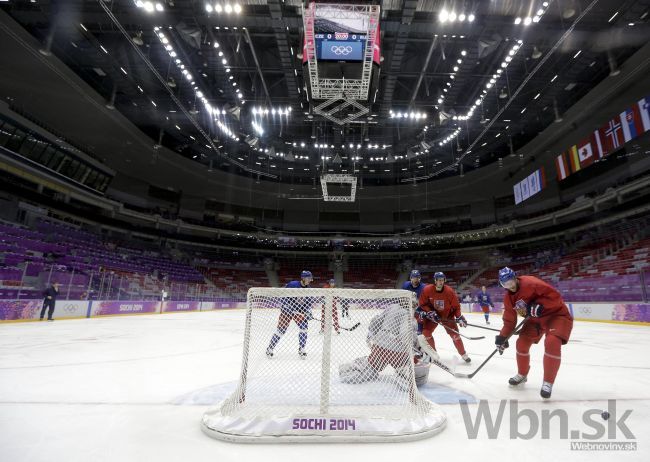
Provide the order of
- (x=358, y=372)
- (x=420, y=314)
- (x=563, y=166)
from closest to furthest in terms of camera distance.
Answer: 1. (x=358, y=372)
2. (x=420, y=314)
3. (x=563, y=166)

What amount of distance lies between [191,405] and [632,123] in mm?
16931

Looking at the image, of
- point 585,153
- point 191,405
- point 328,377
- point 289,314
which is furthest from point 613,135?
point 191,405

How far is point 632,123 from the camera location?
1209 centimetres

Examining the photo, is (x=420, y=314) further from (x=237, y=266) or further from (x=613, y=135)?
(x=237, y=266)

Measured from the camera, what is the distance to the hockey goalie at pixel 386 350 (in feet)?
8.95

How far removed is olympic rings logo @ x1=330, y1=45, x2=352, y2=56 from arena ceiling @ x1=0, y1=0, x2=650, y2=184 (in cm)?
99

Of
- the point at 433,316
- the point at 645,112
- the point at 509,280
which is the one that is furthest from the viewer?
the point at 645,112

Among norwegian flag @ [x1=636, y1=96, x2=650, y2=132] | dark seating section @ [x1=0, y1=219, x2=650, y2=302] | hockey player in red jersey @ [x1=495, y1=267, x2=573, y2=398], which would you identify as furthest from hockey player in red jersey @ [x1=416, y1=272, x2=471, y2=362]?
norwegian flag @ [x1=636, y1=96, x2=650, y2=132]

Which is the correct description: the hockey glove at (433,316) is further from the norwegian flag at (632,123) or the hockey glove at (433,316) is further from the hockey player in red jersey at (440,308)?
the norwegian flag at (632,123)

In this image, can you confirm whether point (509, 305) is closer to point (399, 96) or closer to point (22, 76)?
point (399, 96)

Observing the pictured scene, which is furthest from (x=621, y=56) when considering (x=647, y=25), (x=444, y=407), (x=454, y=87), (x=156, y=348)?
(x=156, y=348)

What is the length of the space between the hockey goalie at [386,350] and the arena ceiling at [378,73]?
6491 mm

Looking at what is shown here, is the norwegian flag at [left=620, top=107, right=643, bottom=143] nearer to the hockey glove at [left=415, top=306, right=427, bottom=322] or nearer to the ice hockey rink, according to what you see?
the ice hockey rink

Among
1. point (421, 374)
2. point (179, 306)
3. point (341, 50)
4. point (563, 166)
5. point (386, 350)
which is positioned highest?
point (563, 166)
